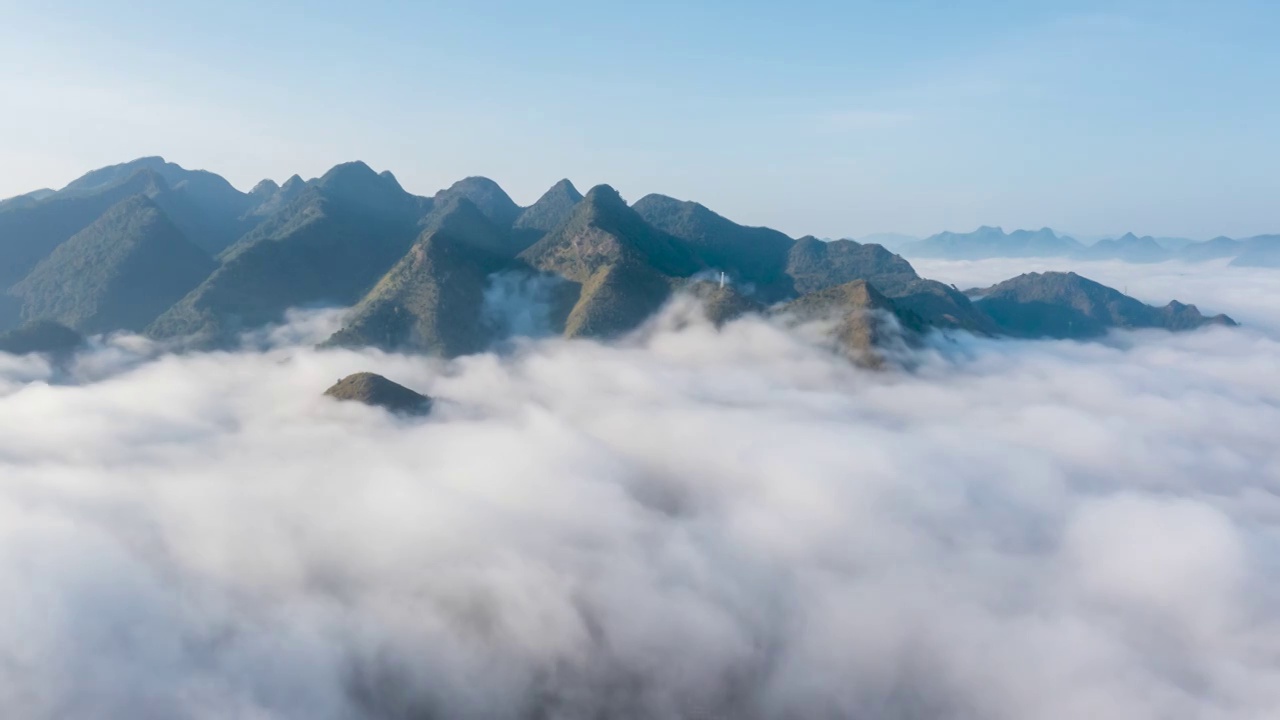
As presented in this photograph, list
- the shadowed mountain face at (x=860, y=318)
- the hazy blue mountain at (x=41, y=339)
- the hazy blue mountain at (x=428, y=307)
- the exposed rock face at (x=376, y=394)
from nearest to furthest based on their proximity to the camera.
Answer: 1. the exposed rock face at (x=376, y=394)
2. the hazy blue mountain at (x=41, y=339)
3. the shadowed mountain face at (x=860, y=318)
4. the hazy blue mountain at (x=428, y=307)

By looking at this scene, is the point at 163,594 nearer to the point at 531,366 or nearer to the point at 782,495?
the point at 782,495

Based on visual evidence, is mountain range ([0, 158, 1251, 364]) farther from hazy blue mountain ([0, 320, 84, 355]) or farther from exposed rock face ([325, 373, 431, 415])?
exposed rock face ([325, 373, 431, 415])

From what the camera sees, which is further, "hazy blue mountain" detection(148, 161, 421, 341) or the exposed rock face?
"hazy blue mountain" detection(148, 161, 421, 341)

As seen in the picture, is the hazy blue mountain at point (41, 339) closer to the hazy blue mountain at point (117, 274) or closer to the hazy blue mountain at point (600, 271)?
the hazy blue mountain at point (117, 274)

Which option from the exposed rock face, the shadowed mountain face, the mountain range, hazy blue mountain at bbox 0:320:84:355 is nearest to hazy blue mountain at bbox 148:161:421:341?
the mountain range

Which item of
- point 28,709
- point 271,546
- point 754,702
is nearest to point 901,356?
point 754,702

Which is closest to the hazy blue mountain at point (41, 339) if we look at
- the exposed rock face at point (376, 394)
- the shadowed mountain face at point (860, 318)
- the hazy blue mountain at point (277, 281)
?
the hazy blue mountain at point (277, 281)
